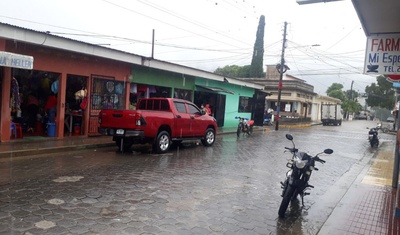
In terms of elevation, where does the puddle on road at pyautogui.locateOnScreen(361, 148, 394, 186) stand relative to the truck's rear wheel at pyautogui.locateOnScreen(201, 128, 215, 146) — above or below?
below

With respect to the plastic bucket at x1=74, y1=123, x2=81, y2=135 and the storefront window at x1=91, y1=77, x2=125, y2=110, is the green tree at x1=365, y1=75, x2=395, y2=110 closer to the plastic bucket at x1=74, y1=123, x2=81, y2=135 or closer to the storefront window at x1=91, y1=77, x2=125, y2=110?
the storefront window at x1=91, y1=77, x2=125, y2=110

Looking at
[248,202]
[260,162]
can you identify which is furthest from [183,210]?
[260,162]

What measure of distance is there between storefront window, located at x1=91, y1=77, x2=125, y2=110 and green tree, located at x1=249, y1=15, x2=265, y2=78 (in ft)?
112

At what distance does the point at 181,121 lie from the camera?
11.8 m

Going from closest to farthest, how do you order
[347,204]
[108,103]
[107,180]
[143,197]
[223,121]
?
[143,197] → [347,204] → [107,180] → [108,103] → [223,121]

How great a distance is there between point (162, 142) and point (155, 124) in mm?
769

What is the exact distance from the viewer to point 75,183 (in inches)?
258

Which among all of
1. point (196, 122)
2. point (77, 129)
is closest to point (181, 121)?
point (196, 122)

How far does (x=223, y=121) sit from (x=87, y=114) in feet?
39.8

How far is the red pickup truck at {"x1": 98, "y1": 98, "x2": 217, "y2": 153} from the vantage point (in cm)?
1028

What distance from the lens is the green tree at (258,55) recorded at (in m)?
46.7

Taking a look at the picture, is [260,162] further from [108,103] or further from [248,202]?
[108,103]

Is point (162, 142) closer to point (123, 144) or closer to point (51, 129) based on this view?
point (123, 144)

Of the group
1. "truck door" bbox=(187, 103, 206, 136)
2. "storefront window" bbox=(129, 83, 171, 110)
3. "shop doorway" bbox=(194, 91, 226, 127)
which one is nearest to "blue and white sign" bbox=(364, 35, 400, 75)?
"truck door" bbox=(187, 103, 206, 136)
